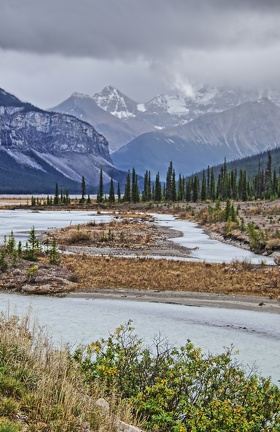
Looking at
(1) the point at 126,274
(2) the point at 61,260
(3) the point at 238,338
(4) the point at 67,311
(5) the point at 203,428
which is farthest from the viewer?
(2) the point at 61,260

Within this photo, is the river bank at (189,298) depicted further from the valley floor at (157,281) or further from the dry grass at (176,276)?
the dry grass at (176,276)

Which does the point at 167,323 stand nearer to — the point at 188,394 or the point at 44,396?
the point at 188,394

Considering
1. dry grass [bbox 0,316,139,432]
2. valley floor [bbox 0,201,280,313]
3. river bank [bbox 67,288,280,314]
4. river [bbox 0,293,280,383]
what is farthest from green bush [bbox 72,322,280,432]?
valley floor [bbox 0,201,280,313]

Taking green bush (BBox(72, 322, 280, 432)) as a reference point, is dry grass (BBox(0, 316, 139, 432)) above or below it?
above

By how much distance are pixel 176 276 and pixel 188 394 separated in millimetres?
20377

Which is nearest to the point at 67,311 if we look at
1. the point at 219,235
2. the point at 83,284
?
the point at 83,284

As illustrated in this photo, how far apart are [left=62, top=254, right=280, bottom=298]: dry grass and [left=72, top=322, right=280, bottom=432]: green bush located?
1672 cm

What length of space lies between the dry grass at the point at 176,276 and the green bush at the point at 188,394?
16716mm

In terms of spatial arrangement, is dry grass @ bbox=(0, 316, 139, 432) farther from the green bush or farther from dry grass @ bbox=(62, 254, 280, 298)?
dry grass @ bbox=(62, 254, 280, 298)

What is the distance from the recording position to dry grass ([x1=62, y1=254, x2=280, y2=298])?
94.5 ft

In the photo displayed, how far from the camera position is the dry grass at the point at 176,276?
28812 millimetres

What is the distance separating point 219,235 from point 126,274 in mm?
36554

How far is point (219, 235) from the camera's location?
66188mm

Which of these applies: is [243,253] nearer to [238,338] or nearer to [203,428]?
[238,338]
